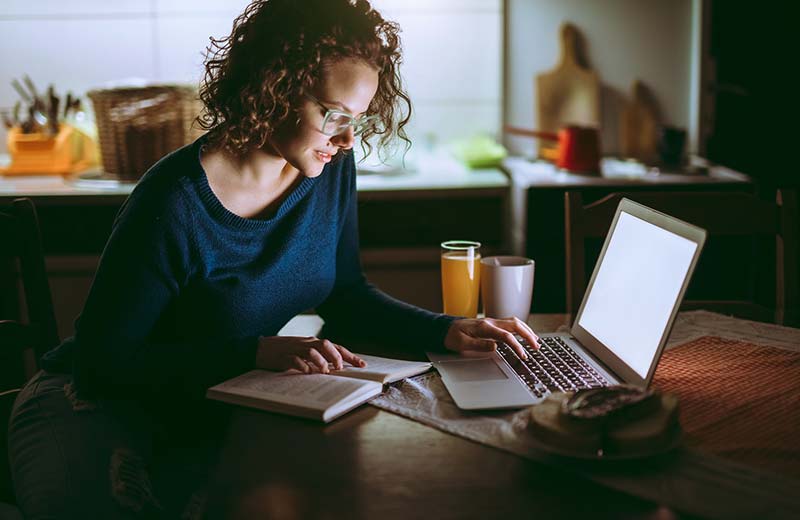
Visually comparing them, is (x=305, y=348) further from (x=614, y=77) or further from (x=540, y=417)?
(x=614, y=77)

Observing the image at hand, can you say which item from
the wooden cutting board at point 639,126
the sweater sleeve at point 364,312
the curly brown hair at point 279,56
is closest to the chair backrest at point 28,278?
the curly brown hair at point 279,56

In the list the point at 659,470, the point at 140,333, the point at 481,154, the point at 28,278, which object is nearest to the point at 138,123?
the point at 481,154

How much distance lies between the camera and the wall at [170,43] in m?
3.06

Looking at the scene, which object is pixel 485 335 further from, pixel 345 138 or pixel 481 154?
pixel 481 154

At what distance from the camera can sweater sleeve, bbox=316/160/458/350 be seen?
53.5 inches

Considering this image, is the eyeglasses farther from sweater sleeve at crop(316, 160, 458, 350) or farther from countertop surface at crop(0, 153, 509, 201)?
countertop surface at crop(0, 153, 509, 201)

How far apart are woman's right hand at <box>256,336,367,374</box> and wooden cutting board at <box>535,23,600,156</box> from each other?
81.1 inches

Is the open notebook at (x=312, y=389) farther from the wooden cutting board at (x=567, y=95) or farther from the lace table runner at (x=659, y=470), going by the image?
the wooden cutting board at (x=567, y=95)

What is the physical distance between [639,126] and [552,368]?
7.06ft

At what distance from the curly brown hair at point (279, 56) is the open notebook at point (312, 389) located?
418 mm

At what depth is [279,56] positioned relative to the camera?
4.39 feet

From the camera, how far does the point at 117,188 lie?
8.63ft

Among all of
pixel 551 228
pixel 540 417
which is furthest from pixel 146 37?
pixel 540 417

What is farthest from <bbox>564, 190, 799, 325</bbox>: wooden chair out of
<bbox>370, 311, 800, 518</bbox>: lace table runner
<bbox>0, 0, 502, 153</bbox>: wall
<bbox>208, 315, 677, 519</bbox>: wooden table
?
<bbox>0, 0, 502, 153</bbox>: wall
